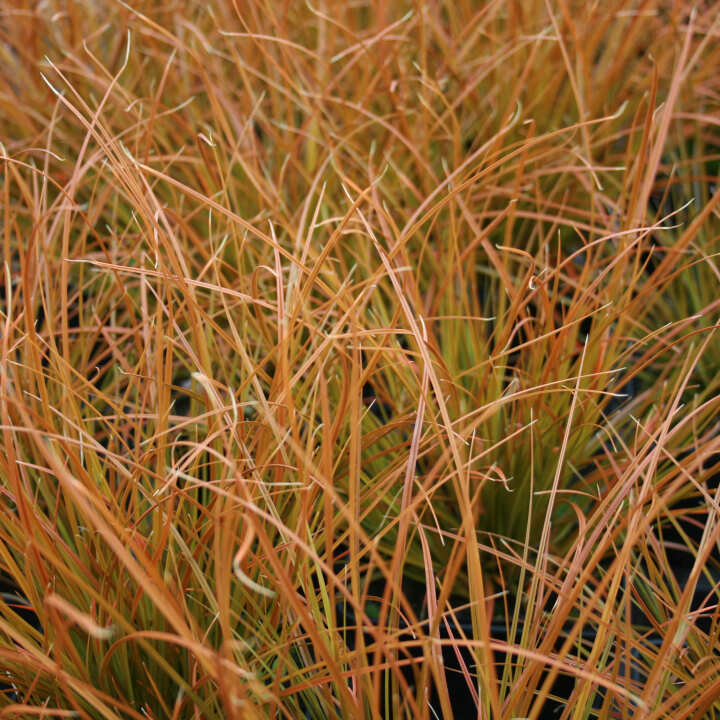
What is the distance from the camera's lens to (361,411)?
0.57 metres

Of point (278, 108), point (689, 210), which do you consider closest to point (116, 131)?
point (278, 108)

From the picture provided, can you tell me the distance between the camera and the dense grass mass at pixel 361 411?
17.5 inches

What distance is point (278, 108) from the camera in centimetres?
93

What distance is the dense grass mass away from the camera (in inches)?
17.5

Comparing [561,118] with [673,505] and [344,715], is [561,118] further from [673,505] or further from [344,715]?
[344,715]

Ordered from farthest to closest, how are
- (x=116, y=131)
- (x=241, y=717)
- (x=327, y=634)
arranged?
1. (x=116, y=131)
2. (x=327, y=634)
3. (x=241, y=717)

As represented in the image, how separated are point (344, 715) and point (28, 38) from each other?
949 mm

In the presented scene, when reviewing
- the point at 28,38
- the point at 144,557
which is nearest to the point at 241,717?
the point at 144,557

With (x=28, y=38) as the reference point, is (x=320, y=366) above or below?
below

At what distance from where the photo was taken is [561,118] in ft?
3.11

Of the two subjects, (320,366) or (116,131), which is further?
(116,131)

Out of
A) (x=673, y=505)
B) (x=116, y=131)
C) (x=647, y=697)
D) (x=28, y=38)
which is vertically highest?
(x=28, y=38)

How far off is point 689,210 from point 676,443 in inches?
13.2

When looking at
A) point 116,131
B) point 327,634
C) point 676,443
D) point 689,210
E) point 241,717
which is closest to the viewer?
point 241,717
